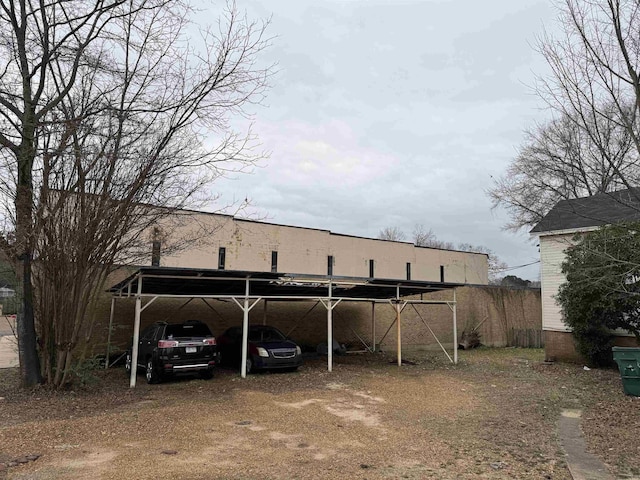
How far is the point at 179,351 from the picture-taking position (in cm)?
1161

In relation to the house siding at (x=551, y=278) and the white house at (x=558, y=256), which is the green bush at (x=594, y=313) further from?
the house siding at (x=551, y=278)

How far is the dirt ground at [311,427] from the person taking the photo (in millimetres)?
5609

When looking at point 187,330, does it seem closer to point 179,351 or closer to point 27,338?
point 179,351

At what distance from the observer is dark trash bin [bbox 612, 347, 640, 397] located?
32.8ft

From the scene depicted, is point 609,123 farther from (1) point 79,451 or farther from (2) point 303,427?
(1) point 79,451

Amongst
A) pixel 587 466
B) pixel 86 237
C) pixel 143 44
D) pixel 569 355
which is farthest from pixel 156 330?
pixel 569 355

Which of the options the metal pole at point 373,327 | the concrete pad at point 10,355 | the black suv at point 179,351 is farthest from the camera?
the metal pole at point 373,327

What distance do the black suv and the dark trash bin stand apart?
9.95 metres

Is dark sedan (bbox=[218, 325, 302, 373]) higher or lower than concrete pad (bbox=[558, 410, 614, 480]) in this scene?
higher

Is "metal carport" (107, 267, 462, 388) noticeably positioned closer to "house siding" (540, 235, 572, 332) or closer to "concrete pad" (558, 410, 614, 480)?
"house siding" (540, 235, 572, 332)

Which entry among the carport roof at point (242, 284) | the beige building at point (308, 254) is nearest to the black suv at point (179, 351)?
the carport roof at point (242, 284)

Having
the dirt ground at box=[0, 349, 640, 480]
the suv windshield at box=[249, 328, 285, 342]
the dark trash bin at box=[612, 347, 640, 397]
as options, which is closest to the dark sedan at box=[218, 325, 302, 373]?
the suv windshield at box=[249, 328, 285, 342]

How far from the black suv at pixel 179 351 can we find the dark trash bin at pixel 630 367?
9947mm

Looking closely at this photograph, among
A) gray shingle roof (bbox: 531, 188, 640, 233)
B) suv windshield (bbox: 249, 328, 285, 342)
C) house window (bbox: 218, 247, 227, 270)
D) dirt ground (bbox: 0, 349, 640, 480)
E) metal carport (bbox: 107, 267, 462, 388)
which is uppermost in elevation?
gray shingle roof (bbox: 531, 188, 640, 233)
